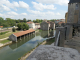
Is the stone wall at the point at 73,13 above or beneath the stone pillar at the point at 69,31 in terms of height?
above

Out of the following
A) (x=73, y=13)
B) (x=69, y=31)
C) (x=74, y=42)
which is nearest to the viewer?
(x=74, y=42)

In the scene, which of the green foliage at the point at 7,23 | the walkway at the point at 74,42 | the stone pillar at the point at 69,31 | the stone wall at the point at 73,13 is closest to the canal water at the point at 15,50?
the walkway at the point at 74,42

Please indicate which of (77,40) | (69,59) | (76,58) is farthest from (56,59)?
(77,40)

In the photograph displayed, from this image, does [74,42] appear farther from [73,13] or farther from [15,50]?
[15,50]

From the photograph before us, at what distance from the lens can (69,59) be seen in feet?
5.17

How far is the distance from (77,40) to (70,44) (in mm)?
521

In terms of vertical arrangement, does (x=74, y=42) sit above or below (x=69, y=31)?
below

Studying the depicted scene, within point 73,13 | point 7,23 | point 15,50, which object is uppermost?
point 7,23

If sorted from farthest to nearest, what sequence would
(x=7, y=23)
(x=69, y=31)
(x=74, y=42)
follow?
(x=7, y=23) < (x=69, y=31) < (x=74, y=42)

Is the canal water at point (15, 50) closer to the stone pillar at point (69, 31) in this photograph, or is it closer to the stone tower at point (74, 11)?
the stone pillar at point (69, 31)

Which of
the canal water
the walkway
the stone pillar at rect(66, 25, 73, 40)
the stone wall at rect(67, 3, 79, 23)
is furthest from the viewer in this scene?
A: the canal water

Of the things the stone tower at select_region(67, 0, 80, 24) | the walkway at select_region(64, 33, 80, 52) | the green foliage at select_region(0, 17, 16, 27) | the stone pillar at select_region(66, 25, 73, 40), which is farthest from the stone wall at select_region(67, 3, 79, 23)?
the green foliage at select_region(0, 17, 16, 27)

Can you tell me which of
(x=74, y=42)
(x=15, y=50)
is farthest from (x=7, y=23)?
(x=74, y=42)

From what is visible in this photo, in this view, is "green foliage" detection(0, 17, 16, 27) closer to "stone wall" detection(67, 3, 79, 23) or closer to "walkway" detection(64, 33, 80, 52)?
"stone wall" detection(67, 3, 79, 23)
